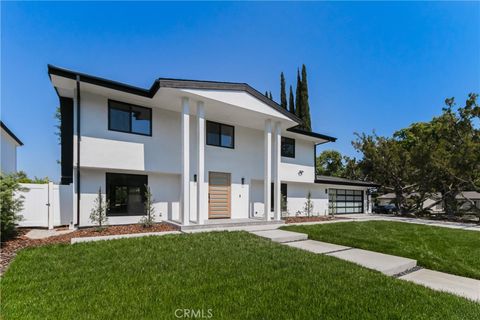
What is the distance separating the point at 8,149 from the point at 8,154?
346mm

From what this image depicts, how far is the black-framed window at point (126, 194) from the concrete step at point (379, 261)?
300 inches

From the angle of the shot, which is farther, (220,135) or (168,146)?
(220,135)

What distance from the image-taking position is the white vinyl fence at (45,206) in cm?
876

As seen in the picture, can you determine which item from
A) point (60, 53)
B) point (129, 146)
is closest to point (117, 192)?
point (129, 146)

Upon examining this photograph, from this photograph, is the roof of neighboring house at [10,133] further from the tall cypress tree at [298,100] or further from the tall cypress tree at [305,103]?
the tall cypress tree at [305,103]

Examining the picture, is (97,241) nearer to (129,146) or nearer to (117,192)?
(117,192)

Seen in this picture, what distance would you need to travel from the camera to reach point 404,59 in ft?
40.1

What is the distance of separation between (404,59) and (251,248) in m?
12.4

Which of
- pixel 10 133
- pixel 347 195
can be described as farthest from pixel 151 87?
pixel 347 195

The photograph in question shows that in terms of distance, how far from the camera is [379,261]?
5613 mm

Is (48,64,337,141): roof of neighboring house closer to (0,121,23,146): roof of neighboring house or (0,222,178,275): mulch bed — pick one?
(0,222,178,275): mulch bed

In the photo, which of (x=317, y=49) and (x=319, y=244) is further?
(x=317, y=49)

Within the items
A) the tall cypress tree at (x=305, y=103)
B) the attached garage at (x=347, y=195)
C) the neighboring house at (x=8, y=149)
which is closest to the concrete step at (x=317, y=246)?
the attached garage at (x=347, y=195)

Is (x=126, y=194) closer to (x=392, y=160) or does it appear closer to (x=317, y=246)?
(x=317, y=246)
